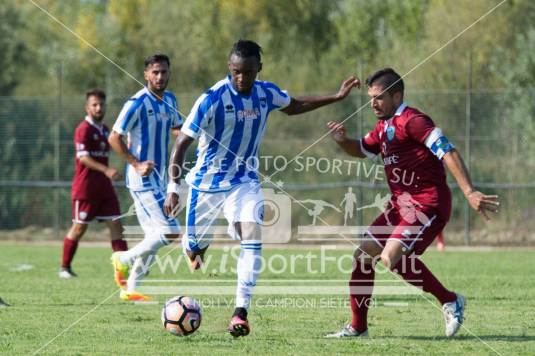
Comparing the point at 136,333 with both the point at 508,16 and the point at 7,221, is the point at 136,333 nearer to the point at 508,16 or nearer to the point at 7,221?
the point at 7,221

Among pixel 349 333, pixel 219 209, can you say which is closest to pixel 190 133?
pixel 219 209

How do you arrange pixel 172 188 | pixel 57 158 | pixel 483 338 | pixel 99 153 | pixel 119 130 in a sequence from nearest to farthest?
pixel 483 338
pixel 172 188
pixel 119 130
pixel 99 153
pixel 57 158

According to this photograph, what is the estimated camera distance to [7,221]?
19.4 meters

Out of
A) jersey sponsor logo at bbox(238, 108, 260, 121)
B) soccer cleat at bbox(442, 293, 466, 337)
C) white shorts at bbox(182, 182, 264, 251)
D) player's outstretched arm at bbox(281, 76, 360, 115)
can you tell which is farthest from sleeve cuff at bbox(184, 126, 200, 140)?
soccer cleat at bbox(442, 293, 466, 337)

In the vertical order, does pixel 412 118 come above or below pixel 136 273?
above

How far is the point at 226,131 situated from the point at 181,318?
1536mm

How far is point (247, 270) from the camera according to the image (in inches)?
287

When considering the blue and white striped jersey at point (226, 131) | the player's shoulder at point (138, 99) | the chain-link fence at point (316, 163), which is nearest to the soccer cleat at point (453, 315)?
the blue and white striped jersey at point (226, 131)

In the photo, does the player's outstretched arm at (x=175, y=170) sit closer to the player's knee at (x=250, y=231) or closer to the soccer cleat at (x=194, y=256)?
the player's knee at (x=250, y=231)

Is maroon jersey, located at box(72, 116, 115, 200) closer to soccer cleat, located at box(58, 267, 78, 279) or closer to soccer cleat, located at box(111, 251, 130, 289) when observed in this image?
soccer cleat, located at box(58, 267, 78, 279)

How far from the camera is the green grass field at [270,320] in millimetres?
6734

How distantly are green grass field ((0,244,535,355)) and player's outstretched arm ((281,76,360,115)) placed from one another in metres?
1.86

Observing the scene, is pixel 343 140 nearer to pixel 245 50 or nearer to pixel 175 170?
pixel 245 50

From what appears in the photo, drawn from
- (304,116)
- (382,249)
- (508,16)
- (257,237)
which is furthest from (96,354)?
(508,16)
